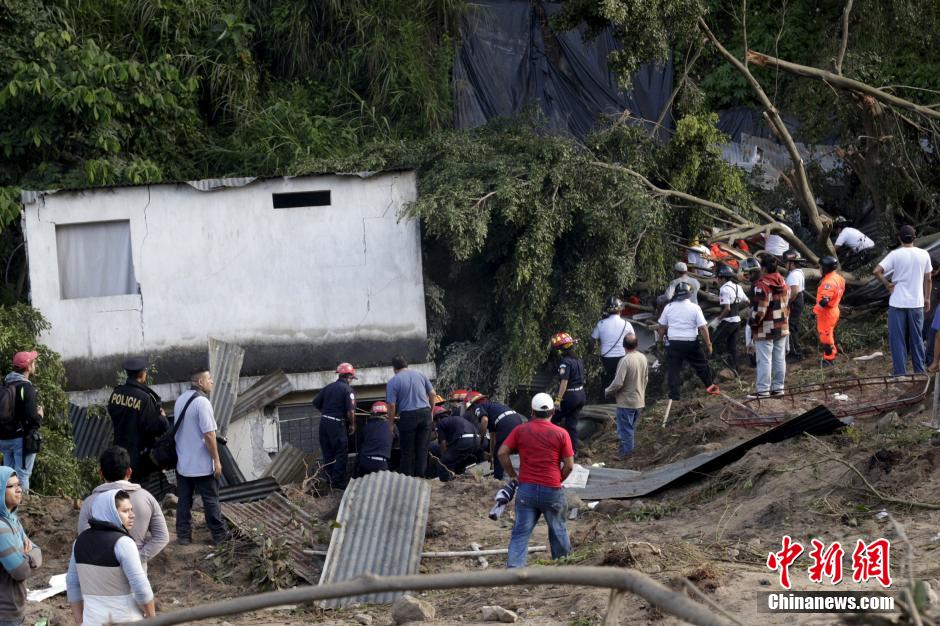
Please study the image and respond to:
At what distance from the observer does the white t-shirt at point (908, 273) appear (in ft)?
35.9

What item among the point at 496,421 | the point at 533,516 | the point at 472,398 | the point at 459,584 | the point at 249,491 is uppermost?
the point at 459,584

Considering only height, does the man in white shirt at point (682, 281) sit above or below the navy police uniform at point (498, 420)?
above

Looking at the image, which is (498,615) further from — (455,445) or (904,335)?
(904,335)

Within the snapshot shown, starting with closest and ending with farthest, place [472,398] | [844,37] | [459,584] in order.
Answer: [459,584] < [472,398] < [844,37]

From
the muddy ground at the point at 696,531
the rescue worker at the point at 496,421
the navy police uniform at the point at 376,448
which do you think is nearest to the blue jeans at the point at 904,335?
the muddy ground at the point at 696,531

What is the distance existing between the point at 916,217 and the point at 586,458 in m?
7.44

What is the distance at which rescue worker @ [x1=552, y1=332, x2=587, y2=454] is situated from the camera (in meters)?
12.3

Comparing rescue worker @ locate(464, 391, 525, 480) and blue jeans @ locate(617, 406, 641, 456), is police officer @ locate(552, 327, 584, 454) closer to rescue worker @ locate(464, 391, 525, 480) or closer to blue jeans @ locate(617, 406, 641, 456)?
blue jeans @ locate(617, 406, 641, 456)

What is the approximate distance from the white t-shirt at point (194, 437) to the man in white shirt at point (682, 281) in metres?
6.75

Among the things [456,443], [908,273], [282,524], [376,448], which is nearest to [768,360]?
[908,273]

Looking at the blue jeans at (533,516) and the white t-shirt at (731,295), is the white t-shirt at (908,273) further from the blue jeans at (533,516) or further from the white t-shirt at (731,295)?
the blue jeans at (533,516)

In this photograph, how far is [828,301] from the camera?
1327cm

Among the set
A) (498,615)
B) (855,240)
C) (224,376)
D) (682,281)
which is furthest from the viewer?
(855,240)

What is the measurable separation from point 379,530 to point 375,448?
2071 mm
